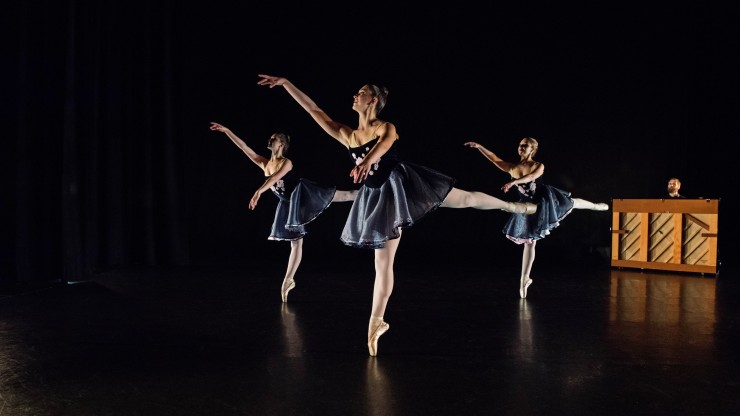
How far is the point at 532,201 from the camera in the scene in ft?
14.2

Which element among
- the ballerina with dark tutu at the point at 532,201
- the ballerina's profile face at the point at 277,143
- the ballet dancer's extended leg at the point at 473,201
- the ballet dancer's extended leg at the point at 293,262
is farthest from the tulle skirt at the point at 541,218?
the ballerina's profile face at the point at 277,143

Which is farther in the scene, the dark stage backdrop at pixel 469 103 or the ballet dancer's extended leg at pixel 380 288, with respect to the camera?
the dark stage backdrop at pixel 469 103

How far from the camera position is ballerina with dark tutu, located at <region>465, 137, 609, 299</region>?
4.24m

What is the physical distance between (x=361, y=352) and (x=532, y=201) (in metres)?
2.14

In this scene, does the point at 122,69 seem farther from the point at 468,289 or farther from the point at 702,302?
the point at 702,302

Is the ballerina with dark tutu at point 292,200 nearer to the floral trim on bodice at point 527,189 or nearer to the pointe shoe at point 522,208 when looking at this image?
the pointe shoe at point 522,208

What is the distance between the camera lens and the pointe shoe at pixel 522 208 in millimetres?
3857

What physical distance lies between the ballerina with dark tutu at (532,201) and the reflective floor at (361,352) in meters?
0.43

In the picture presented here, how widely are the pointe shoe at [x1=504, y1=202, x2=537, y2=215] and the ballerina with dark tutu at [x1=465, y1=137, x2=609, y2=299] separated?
19cm

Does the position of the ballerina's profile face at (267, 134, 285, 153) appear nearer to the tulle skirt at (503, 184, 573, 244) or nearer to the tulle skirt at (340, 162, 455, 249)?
the tulle skirt at (340, 162, 455, 249)

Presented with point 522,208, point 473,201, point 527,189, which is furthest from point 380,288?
point 527,189

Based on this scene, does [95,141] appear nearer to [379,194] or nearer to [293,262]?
[293,262]

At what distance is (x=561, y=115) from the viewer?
7.28 meters

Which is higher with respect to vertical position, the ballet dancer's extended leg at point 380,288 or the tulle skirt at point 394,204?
the tulle skirt at point 394,204
